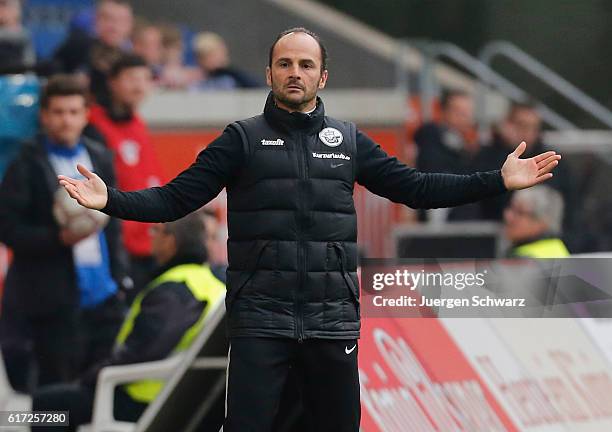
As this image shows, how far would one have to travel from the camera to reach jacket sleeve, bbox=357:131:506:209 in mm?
5312

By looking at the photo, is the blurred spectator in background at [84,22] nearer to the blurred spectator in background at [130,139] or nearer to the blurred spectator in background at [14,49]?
the blurred spectator in background at [14,49]

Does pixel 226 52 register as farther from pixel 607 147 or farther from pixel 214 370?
pixel 214 370

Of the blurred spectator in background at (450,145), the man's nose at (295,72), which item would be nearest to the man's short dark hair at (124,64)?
the blurred spectator in background at (450,145)

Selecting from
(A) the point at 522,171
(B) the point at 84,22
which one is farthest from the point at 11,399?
(B) the point at 84,22

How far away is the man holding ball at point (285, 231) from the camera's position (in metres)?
5.10

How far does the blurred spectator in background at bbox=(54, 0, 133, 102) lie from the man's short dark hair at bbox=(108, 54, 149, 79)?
0.20 m

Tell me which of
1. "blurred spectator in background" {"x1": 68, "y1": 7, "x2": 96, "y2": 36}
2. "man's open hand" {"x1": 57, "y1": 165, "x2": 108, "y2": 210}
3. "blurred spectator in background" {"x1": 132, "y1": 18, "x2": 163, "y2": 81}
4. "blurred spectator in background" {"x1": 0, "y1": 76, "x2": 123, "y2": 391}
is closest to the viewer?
"man's open hand" {"x1": 57, "y1": 165, "x2": 108, "y2": 210}

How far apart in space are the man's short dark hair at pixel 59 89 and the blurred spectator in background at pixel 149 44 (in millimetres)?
3259

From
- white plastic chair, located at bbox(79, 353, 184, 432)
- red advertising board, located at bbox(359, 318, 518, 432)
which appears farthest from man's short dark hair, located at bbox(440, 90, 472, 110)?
red advertising board, located at bbox(359, 318, 518, 432)

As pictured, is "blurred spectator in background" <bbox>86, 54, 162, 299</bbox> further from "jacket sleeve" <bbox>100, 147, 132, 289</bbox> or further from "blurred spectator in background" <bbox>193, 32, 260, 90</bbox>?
"blurred spectator in background" <bbox>193, 32, 260, 90</bbox>

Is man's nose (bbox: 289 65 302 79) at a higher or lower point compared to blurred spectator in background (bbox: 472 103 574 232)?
higher

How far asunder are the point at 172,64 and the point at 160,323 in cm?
615

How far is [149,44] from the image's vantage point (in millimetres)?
12211

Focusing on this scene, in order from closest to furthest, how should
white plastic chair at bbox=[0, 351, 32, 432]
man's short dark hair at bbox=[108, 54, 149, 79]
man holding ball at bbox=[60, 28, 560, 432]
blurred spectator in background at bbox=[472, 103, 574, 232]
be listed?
man holding ball at bbox=[60, 28, 560, 432]
white plastic chair at bbox=[0, 351, 32, 432]
man's short dark hair at bbox=[108, 54, 149, 79]
blurred spectator in background at bbox=[472, 103, 574, 232]
